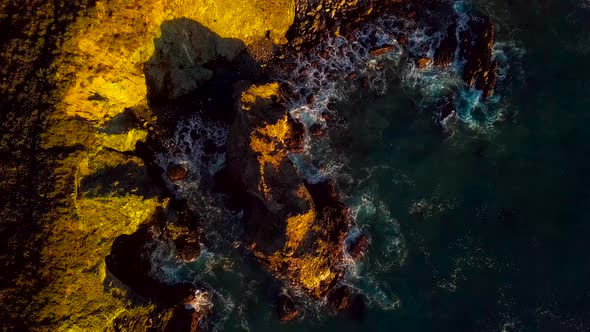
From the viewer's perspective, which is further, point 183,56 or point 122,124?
point 183,56

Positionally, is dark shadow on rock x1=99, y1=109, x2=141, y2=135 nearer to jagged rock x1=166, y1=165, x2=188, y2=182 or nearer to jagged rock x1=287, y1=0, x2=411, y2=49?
jagged rock x1=166, y1=165, x2=188, y2=182

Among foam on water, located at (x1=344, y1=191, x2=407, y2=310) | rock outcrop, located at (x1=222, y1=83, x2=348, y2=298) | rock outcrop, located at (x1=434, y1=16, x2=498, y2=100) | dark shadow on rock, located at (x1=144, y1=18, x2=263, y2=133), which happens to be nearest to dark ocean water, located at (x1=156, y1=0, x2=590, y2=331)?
foam on water, located at (x1=344, y1=191, x2=407, y2=310)

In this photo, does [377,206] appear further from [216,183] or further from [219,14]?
[219,14]

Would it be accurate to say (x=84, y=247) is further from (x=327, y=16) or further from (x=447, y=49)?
(x=447, y=49)

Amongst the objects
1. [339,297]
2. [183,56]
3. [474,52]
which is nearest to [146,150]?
[183,56]

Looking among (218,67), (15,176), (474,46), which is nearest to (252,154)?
(218,67)
